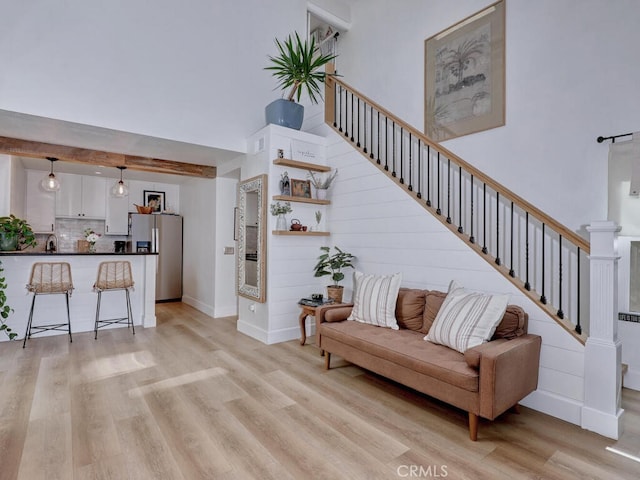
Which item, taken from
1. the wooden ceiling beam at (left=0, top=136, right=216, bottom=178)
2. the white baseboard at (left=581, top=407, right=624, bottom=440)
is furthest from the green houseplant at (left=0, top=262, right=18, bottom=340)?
the white baseboard at (left=581, top=407, right=624, bottom=440)

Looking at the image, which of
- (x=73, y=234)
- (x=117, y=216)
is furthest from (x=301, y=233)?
(x=73, y=234)

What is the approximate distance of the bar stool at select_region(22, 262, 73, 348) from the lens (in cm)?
405

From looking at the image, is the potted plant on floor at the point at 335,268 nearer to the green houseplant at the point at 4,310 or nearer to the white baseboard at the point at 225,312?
the white baseboard at the point at 225,312

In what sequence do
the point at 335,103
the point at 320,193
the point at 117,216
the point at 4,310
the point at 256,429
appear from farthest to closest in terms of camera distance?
the point at 117,216
the point at 335,103
the point at 320,193
the point at 4,310
the point at 256,429

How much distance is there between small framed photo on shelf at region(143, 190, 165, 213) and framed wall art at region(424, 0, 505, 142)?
18.1ft

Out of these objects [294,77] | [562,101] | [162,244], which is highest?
[294,77]

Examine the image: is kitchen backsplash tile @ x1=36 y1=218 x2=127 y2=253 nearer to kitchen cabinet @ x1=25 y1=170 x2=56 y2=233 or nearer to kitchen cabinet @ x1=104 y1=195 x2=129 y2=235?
kitchen cabinet @ x1=104 y1=195 x2=129 y2=235

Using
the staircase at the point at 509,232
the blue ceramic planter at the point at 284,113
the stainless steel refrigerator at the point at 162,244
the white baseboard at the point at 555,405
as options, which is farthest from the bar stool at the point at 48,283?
the white baseboard at the point at 555,405

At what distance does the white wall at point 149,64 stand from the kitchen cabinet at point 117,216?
12.2ft

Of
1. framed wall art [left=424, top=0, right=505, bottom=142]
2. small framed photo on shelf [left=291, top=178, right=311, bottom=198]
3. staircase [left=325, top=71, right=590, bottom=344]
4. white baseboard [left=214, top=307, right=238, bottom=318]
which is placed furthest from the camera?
white baseboard [left=214, top=307, right=238, bottom=318]

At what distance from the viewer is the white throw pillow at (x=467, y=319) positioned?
2.41 metres

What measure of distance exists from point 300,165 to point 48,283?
3.38 meters

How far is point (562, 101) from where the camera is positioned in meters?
3.31

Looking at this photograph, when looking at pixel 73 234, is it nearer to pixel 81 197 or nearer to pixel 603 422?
pixel 81 197
